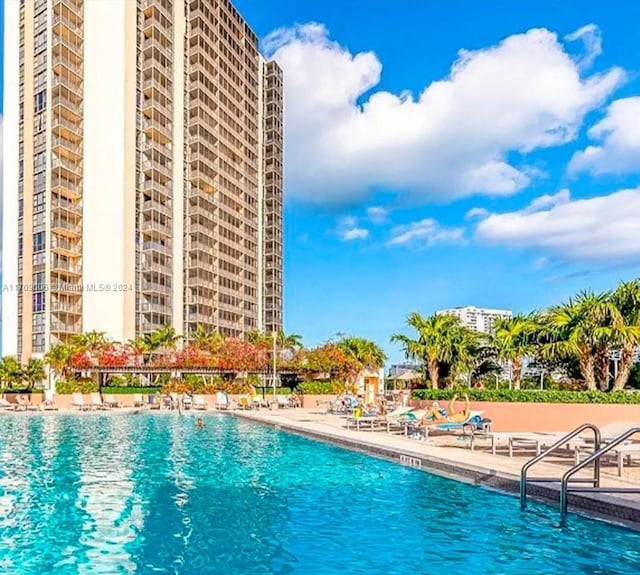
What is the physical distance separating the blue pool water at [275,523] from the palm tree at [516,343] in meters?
8.88

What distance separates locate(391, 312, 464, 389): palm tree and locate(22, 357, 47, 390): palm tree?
3487cm

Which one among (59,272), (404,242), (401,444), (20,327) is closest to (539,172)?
(404,242)

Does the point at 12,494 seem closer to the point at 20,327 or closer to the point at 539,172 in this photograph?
the point at 539,172

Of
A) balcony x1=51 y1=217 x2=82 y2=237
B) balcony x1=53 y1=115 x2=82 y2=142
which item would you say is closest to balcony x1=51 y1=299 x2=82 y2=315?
balcony x1=51 y1=217 x2=82 y2=237

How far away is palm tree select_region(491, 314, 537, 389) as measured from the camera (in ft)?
71.0

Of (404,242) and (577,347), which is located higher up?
(404,242)

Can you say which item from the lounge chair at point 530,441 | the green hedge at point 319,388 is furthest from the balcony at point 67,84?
the lounge chair at point 530,441

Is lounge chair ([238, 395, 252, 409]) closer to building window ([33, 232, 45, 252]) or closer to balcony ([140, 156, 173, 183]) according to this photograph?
building window ([33, 232, 45, 252])

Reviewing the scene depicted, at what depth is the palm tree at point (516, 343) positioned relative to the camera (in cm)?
2164

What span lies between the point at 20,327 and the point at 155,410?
31589mm

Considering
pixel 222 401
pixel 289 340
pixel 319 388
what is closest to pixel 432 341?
pixel 222 401

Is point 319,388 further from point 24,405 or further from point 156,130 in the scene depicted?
point 156,130

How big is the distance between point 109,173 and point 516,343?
47.1 meters

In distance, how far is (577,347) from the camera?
65.1ft
